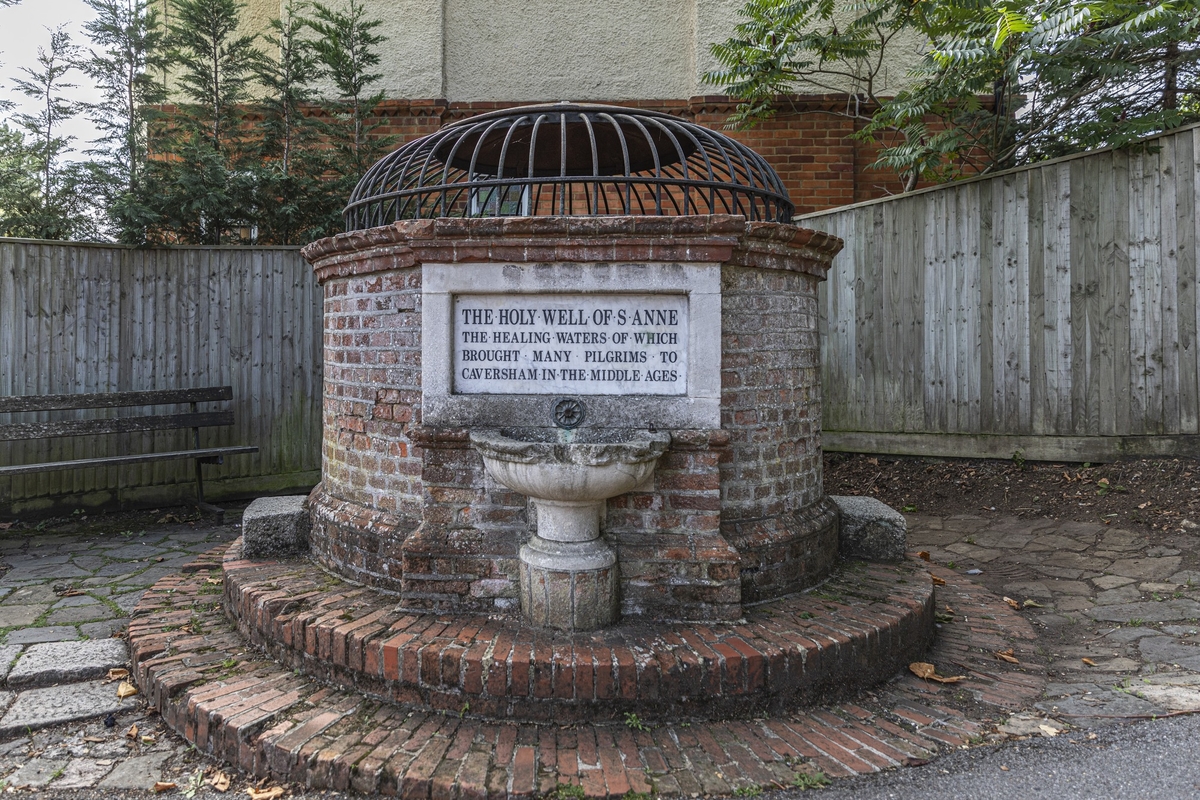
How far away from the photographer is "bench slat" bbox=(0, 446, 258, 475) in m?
5.32

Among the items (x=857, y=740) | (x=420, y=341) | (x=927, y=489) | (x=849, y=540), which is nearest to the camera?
(x=857, y=740)

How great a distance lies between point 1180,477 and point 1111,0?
3.18 m

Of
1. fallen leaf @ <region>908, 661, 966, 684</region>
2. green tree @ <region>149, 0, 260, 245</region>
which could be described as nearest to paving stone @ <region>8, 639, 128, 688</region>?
fallen leaf @ <region>908, 661, 966, 684</region>

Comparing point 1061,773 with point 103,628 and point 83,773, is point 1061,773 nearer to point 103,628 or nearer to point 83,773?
point 83,773

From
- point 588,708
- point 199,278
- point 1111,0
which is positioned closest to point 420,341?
point 588,708

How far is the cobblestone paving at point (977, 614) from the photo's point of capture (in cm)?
268

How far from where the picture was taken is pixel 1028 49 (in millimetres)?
4801

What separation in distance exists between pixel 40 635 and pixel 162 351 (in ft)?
10.7

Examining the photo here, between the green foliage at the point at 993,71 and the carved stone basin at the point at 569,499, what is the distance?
3669mm

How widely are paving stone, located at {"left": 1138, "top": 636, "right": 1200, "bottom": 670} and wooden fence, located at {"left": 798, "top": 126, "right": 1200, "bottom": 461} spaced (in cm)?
246

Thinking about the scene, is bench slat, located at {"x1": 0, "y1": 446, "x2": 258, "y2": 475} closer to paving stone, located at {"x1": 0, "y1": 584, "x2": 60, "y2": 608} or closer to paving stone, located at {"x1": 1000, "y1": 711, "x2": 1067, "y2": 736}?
paving stone, located at {"x1": 0, "y1": 584, "x2": 60, "y2": 608}

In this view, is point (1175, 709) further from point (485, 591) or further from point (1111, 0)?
point (1111, 0)

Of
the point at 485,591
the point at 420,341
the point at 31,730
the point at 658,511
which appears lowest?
the point at 31,730

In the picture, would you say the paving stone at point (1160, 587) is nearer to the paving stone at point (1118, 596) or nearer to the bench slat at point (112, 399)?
the paving stone at point (1118, 596)
